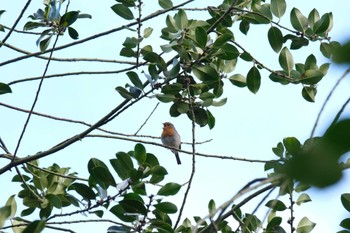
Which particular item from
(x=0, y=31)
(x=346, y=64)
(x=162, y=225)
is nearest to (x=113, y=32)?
(x=0, y=31)

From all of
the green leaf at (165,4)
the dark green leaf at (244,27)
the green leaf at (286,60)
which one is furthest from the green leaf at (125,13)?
the green leaf at (286,60)

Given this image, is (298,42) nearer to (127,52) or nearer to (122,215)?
(127,52)

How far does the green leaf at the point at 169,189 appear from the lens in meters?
3.18

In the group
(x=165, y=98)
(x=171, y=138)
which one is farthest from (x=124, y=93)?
(x=171, y=138)

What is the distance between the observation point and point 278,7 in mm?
3975

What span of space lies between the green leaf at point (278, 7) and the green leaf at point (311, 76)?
0.43 meters

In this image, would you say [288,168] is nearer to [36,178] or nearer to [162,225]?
[162,225]

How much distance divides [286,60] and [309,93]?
0.28m

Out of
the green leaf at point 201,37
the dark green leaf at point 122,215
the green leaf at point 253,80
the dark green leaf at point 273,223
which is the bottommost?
the dark green leaf at point 122,215

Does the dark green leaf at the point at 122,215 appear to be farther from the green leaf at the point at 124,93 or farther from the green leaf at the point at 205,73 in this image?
the green leaf at the point at 205,73

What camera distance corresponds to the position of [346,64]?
1.36ft

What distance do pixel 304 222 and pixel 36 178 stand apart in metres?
1.67

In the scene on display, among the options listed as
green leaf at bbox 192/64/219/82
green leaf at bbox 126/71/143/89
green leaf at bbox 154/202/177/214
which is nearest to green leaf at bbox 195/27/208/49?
green leaf at bbox 192/64/219/82

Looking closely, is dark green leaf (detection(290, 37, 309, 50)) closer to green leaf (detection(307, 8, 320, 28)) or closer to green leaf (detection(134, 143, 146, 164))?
green leaf (detection(307, 8, 320, 28))
